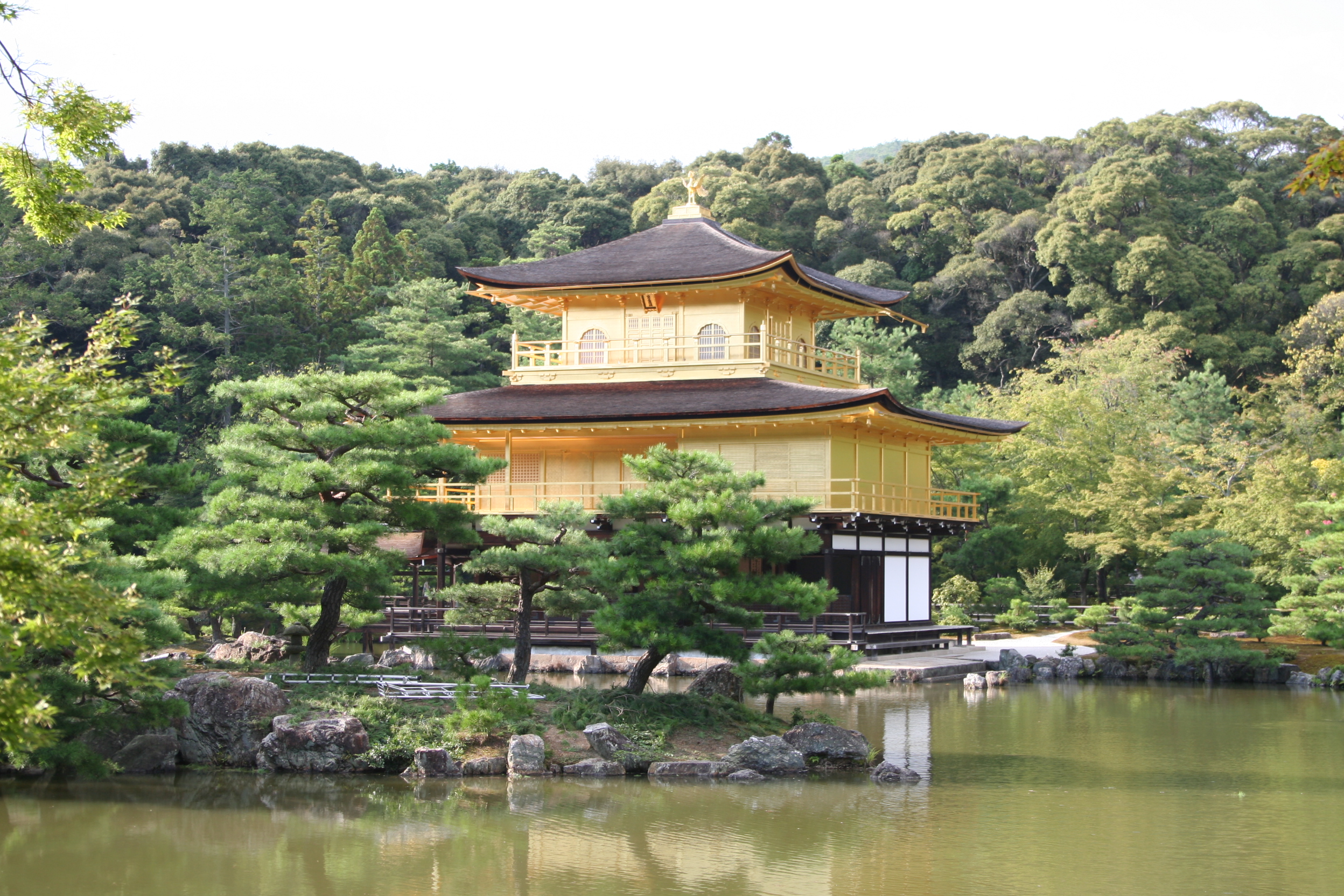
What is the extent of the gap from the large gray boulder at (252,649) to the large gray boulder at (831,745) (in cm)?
852

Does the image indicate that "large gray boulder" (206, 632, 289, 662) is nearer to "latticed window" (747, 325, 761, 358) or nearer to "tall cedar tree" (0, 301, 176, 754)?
"tall cedar tree" (0, 301, 176, 754)

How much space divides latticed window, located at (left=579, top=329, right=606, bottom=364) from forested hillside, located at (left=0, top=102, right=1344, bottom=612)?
24.9 feet

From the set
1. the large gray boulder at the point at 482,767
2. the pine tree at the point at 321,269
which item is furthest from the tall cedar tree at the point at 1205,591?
the pine tree at the point at 321,269

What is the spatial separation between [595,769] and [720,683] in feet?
11.1

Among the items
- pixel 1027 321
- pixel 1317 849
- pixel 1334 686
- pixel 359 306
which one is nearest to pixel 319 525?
pixel 1317 849

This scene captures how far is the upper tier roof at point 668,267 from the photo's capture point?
2675 cm

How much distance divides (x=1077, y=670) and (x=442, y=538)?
1382 cm

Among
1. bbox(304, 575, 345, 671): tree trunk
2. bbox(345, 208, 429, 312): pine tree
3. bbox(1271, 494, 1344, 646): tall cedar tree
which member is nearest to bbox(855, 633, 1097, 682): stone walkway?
bbox(1271, 494, 1344, 646): tall cedar tree

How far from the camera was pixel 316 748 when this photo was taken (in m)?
13.6

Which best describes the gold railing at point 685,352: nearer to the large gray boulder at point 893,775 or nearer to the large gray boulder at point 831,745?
the large gray boulder at point 831,745

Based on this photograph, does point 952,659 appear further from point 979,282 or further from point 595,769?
point 979,282

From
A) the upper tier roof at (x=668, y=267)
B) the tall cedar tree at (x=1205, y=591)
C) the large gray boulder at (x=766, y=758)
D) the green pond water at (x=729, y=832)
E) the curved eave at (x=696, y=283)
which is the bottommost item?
the green pond water at (x=729, y=832)

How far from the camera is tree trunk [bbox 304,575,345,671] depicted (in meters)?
16.4

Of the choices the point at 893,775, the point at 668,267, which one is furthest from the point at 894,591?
the point at 893,775
